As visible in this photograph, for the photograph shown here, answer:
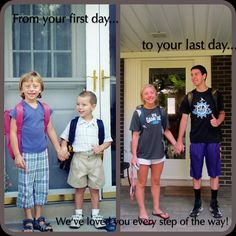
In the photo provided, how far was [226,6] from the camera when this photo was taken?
300 cm

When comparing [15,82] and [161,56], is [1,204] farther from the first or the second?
[161,56]

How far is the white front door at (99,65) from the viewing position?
308 centimetres

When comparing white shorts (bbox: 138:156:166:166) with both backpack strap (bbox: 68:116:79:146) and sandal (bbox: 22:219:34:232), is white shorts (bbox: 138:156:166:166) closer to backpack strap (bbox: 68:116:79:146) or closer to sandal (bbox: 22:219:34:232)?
backpack strap (bbox: 68:116:79:146)

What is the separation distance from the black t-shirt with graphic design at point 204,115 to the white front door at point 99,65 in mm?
807

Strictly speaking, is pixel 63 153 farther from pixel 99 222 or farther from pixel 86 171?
pixel 99 222

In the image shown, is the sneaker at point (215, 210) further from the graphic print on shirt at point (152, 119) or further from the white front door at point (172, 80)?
the white front door at point (172, 80)

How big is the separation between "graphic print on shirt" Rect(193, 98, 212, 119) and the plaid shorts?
1.22 meters

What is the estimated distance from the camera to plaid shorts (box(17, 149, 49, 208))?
10.3 ft

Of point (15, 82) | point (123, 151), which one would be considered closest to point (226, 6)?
point (15, 82)

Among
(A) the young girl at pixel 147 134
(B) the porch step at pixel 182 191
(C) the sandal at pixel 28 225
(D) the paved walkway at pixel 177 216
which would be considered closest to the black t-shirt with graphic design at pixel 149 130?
(A) the young girl at pixel 147 134

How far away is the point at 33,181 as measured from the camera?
316 centimetres

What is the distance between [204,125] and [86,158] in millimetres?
993

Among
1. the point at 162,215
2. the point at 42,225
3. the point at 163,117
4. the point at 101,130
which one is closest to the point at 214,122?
the point at 163,117

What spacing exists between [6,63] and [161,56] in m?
2.05
